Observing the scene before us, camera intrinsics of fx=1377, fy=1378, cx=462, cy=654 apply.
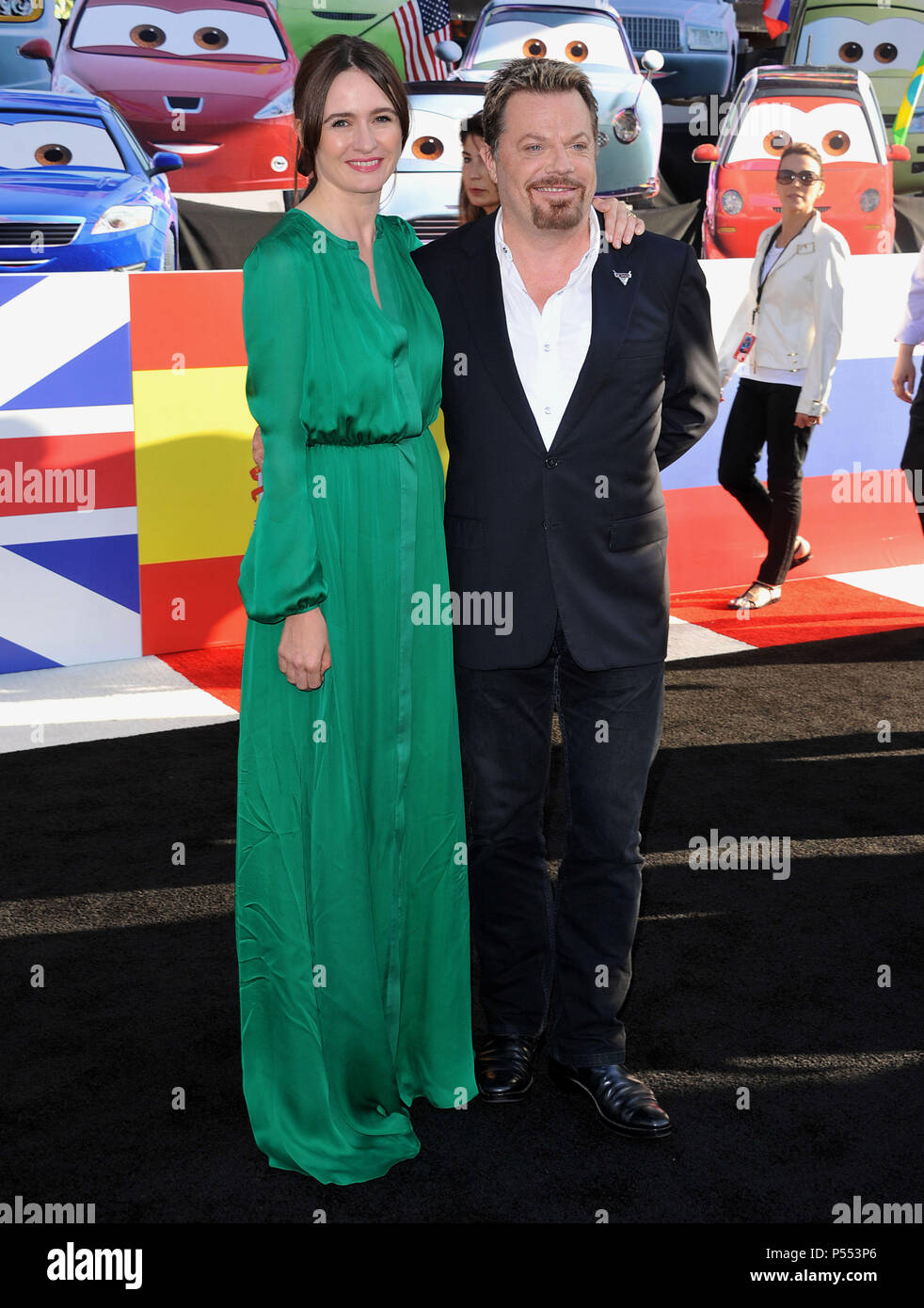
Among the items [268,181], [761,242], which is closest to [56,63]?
[268,181]

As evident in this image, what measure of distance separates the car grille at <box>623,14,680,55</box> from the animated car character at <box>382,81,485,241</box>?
168 cm

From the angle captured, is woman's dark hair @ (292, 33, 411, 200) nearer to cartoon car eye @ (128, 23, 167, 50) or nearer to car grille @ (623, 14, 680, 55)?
cartoon car eye @ (128, 23, 167, 50)

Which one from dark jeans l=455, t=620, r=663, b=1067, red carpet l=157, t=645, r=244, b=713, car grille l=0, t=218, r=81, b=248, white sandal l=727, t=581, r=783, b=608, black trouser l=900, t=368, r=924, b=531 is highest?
car grille l=0, t=218, r=81, b=248

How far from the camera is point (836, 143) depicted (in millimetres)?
9180

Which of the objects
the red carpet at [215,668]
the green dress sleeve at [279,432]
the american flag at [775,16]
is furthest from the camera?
the american flag at [775,16]

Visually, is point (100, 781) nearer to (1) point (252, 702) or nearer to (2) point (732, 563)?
(1) point (252, 702)

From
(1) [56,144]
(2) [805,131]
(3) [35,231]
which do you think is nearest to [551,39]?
(2) [805,131]

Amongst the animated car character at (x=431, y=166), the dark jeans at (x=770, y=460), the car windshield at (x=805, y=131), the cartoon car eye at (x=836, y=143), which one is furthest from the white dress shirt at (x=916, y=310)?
the cartoon car eye at (x=836, y=143)

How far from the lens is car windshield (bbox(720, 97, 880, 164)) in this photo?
912 centimetres

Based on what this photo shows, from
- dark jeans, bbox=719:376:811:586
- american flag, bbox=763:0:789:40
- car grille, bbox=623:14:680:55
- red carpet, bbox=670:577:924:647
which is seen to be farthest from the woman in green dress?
american flag, bbox=763:0:789:40

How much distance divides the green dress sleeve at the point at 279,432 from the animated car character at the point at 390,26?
648cm

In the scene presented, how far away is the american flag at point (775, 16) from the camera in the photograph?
32.7 ft

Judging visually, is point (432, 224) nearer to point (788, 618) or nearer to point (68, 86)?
point (68, 86)

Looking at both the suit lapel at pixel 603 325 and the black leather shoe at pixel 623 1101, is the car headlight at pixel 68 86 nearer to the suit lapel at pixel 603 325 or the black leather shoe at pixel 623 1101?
the suit lapel at pixel 603 325
